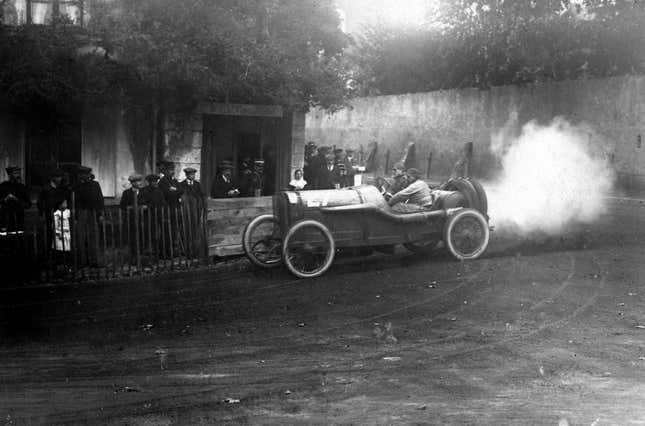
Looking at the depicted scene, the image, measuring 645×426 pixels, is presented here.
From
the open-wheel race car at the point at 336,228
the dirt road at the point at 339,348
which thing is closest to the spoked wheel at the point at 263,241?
the open-wheel race car at the point at 336,228

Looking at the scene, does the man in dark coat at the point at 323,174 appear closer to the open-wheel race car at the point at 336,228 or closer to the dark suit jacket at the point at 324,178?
the dark suit jacket at the point at 324,178

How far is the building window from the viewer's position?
16578 mm

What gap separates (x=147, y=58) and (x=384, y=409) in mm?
11371

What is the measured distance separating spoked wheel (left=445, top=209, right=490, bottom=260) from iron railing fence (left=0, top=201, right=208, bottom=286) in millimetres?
4090

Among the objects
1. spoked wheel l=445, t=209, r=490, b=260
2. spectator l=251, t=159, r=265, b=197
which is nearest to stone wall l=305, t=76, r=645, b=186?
spectator l=251, t=159, r=265, b=197

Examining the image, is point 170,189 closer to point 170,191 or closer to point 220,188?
point 170,191

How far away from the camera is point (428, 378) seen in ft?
23.1

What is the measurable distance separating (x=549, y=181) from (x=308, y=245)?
945 cm

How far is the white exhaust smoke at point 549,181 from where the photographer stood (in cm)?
1791

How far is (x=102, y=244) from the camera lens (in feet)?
41.3

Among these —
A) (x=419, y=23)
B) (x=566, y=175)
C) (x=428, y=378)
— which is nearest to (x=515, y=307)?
(x=428, y=378)

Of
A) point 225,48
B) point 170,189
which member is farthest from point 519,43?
point 170,189

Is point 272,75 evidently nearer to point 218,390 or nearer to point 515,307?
point 515,307

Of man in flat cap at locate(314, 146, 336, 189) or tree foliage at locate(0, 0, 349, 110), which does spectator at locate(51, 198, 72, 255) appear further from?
man in flat cap at locate(314, 146, 336, 189)
